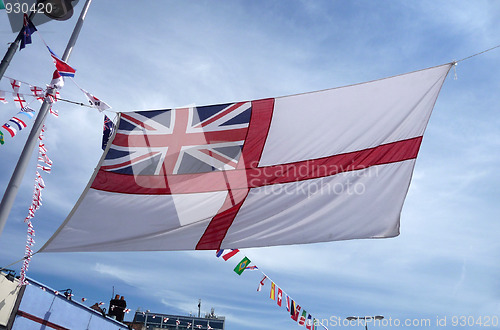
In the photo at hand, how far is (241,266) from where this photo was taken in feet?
38.1

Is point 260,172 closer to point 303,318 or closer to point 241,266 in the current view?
point 241,266

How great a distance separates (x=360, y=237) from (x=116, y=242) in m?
3.01

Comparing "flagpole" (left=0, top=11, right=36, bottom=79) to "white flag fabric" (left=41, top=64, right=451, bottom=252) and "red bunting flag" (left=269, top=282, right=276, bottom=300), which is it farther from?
"red bunting flag" (left=269, top=282, right=276, bottom=300)

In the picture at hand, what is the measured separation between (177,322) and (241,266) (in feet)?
137

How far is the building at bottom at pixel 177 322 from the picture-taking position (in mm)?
48844

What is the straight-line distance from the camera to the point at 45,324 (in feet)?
43.2

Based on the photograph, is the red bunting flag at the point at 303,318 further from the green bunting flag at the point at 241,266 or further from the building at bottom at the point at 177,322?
the building at bottom at the point at 177,322

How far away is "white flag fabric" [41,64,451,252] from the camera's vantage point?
4.89 m

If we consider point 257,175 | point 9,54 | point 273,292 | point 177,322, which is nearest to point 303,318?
point 273,292

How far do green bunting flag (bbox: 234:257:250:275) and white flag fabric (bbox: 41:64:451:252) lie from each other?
6.73 metres

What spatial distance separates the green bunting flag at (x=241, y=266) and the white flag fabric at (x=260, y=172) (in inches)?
265

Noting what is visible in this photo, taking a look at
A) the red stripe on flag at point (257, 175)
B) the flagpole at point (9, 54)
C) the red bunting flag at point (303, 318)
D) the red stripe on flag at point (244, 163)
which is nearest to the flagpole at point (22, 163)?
the flagpole at point (9, 54)

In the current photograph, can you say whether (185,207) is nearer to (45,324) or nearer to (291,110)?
(291,110)

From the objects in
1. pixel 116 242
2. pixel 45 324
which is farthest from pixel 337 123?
pixel 45 324
